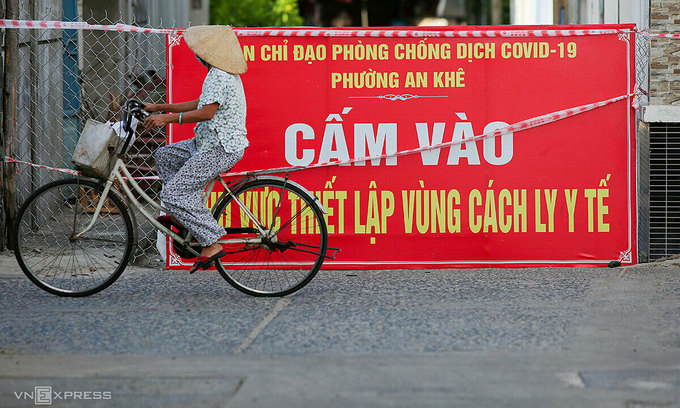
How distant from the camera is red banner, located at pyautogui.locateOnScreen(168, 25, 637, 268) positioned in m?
7.55

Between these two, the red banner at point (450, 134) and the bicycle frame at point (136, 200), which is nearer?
the bicycle frame at point (136, 200)

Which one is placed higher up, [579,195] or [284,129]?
[284,129]

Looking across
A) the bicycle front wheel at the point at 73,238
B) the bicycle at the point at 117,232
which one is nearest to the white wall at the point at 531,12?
the bicycle at the point at 117,232

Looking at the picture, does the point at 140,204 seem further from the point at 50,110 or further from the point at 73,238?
the point at 50,110

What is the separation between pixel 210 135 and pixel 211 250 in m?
0.74

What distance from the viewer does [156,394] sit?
4305 mm

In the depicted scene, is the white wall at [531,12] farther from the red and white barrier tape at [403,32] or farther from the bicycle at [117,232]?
the bicycle at [117,232]

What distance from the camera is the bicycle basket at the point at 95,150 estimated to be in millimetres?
6238

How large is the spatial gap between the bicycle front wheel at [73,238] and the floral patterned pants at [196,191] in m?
0.35

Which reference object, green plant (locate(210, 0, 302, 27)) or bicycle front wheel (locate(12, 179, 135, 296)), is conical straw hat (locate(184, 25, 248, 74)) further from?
green plant (locate(210, 0, 302, 27))

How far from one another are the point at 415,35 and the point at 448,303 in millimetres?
2256

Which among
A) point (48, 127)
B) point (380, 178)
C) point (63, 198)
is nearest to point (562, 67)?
point (380, 178)

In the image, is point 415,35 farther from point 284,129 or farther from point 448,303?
point 448,303

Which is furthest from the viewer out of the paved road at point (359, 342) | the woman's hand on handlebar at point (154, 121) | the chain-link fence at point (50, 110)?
the chain-link fence at point (50, 110)
